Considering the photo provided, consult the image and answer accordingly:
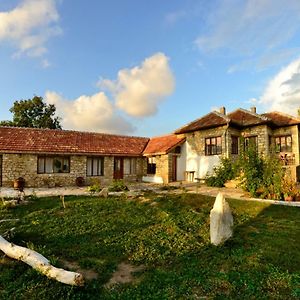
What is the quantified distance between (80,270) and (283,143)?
20.4m

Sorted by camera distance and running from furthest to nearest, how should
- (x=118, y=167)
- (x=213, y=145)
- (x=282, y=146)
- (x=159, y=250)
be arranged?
(x=118, y=167), (x=213, y=145), (x=282, y=146), (x=159, y=250)

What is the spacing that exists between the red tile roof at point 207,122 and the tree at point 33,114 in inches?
910

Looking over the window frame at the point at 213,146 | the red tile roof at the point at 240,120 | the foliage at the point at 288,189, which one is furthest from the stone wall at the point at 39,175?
the foliage at the point at 288,189

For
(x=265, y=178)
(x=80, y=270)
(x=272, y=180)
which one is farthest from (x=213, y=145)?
(x=80, y=270)

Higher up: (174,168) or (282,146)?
(282,146)

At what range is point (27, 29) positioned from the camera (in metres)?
12.8

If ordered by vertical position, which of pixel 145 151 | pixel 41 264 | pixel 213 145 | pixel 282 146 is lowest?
pixel 41 264

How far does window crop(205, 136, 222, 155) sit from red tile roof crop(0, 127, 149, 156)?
245 inches

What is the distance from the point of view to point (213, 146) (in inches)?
859

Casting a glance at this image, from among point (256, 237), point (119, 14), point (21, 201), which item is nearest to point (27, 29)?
point (119, 14)

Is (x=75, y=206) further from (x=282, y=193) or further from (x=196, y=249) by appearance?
(x=282, y=193)

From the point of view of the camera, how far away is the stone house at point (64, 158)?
18734 millimetres

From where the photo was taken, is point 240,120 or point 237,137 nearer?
point 237,137

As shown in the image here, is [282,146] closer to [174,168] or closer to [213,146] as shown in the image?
[213,146]
